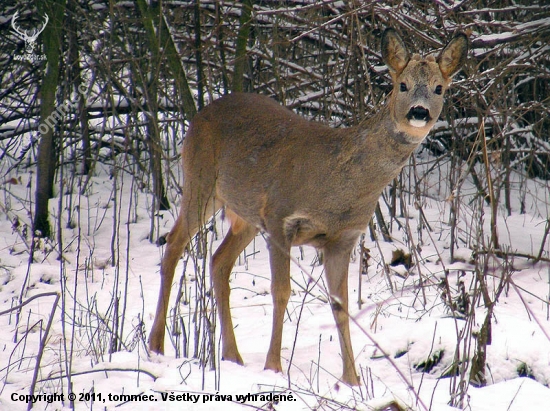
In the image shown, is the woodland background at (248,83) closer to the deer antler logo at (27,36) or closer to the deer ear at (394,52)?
the deer antler logo at (27,36)

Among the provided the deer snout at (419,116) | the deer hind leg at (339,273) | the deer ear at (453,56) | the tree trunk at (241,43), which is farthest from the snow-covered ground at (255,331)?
the tree trunk at (241,43)

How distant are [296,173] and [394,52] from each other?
0.99 m

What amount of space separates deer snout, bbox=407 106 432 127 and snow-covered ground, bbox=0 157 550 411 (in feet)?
2.66

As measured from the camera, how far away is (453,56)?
4516 millimetres

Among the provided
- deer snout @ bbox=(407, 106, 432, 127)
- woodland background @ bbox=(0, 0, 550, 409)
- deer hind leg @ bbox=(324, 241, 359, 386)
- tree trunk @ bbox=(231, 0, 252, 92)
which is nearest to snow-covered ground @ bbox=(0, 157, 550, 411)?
woodland background @ bbox=(0, 0, 550, 409)

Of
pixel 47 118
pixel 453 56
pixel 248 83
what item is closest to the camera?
pixel 453 56

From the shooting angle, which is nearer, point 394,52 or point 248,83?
point 394,52

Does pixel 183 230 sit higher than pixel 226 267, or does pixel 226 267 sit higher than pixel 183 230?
pixel 183 230

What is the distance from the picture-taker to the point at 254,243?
319 inches

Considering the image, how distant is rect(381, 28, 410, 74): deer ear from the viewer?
4559 mm

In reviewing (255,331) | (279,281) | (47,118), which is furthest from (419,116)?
(47,118)

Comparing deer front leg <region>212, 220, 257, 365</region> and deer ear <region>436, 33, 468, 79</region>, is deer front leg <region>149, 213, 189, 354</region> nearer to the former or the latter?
deer front leg <region>212, 220, 257, 365</region>

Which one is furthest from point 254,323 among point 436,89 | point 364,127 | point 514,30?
point 514,30

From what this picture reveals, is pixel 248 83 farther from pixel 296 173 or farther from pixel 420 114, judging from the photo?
pixel 420 114
